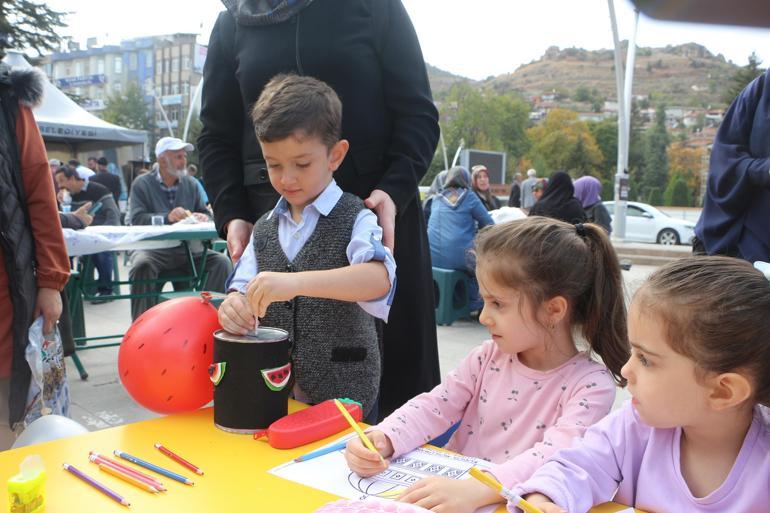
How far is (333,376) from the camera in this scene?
5.01 feet

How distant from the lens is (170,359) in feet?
4.43

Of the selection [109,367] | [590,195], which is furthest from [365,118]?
[590,195]

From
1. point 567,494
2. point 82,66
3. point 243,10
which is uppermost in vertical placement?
point 82,66

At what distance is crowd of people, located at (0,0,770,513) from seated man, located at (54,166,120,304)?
15.5 ft

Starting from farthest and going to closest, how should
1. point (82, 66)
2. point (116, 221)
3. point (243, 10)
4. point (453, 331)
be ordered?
point (82, 66) → point (116, 221) → point (453, 331) → point (243, 10)

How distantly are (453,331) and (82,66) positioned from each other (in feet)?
261

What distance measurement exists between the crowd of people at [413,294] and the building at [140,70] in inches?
2507

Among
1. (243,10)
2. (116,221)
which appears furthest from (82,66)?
(243,10)

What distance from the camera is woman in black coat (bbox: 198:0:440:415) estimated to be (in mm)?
1760

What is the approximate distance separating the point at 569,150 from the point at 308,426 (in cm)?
5724

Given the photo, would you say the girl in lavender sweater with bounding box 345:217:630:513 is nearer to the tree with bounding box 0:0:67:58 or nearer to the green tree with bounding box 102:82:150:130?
the tree with bounding box 0:0:67:58

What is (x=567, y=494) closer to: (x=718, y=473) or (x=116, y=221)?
(x=718, y=473)

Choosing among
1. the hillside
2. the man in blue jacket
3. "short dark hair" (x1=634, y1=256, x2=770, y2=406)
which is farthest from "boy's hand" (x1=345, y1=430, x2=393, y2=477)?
the hillside

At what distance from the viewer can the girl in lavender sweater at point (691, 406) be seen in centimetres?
96
